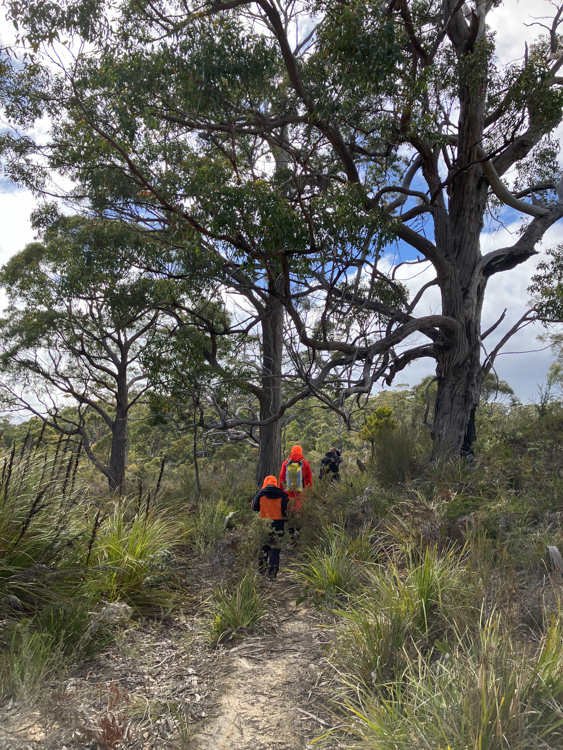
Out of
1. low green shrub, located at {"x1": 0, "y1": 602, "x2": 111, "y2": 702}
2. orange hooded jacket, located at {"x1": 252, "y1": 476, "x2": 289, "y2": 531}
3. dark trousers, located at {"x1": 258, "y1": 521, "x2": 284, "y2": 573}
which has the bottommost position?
low green shrub, located at {"x1": 0, "y1": 602, "x2": 111, "y2": 702}

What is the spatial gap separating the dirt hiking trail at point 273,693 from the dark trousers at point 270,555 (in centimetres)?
119

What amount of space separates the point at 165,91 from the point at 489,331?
7881 mm

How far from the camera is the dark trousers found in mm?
6199

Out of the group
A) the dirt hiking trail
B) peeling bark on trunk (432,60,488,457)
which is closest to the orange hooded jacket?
the dirt hiking trail

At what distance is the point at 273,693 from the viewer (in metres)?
3.67

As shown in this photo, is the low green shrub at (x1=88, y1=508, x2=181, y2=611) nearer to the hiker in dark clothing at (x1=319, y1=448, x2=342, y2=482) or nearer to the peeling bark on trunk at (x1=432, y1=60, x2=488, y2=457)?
the hiker in dark clothing at (x1=319, y1=448, x2=342, y2=482)

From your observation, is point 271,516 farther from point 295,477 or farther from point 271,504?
point 295,477

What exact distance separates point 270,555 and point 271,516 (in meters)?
0.50

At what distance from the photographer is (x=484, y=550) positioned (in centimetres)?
475

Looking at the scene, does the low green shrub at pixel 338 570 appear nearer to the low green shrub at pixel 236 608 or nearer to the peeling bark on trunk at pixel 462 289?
the low green shrub at pixel 236 608

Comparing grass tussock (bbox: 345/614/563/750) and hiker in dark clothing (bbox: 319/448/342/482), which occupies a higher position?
hiker in dark clothing (bbox: 319/448/342/482)

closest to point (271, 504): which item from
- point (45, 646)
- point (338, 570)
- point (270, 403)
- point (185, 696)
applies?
point (338, 570)

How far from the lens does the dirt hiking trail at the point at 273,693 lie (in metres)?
3.13

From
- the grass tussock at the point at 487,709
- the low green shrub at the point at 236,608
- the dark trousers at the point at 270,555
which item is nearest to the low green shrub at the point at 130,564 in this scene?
the low green shrub at the point at 236,608
